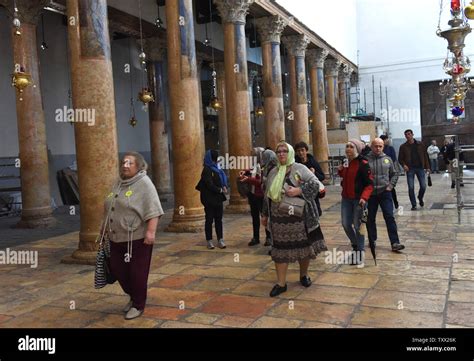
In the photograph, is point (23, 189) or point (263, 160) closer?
point (263, 160)

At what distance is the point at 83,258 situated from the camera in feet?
23.1

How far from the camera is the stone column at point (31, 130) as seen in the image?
37.0 feet

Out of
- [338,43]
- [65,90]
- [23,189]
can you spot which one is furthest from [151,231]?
[338,43]

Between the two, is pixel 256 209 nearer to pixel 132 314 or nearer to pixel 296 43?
pixel 132 314

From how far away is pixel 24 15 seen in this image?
11281mm

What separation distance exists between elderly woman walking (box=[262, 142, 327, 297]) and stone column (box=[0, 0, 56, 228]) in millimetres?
8170

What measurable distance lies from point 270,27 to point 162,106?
480 cm

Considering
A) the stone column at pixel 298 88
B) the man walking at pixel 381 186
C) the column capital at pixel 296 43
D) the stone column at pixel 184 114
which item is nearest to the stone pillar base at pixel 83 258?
the stone column at pixel 184 114

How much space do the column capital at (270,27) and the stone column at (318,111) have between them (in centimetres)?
576

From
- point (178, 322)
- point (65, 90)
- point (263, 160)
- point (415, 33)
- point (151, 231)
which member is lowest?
point (178, 322)

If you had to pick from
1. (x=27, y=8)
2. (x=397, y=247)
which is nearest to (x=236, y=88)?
(x=27, y=8)

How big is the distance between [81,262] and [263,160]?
3.07 meters

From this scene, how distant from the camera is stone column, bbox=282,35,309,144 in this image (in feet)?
57.4
